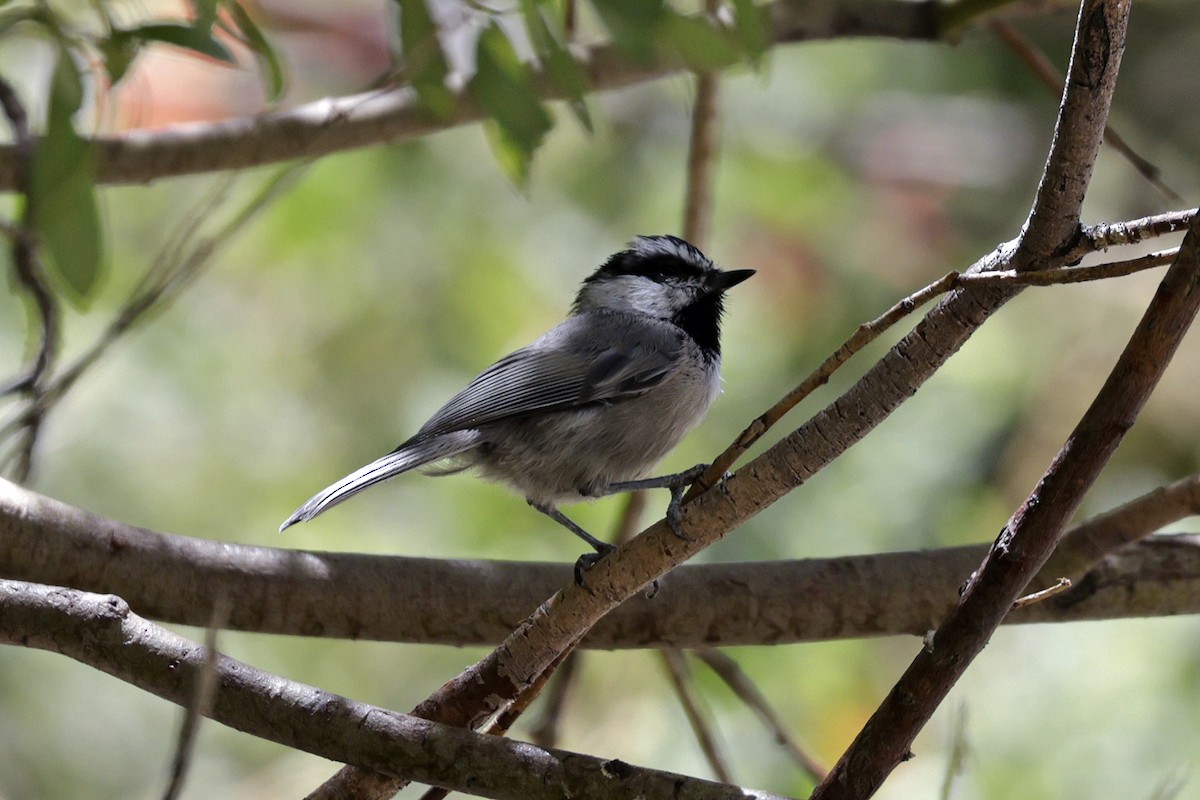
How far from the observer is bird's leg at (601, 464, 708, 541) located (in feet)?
5.49

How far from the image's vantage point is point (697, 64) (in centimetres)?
218

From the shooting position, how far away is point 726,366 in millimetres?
4184

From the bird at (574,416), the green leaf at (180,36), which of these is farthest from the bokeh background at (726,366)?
the green leaf at (180,36)

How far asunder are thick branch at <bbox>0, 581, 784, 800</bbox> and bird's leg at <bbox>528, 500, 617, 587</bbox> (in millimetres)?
291

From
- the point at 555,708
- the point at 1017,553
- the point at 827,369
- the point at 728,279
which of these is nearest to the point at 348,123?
the point at 728,279

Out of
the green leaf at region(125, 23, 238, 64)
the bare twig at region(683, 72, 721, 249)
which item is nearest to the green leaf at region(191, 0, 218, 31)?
the green leaf at region(125, 23, 238, 64)

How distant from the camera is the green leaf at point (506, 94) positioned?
83.9 inches

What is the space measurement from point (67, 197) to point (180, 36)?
0.34 m

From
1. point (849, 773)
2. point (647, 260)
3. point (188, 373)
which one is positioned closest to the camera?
point (849, 773)

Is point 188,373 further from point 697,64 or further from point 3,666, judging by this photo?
point 697,64

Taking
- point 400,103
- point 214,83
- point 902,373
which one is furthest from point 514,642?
point 214,83

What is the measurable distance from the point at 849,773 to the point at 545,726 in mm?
1536

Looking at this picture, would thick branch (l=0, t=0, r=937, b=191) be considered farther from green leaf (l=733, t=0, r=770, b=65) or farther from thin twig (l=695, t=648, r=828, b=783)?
thin twig (l=695, t=648, r=828, b=783)

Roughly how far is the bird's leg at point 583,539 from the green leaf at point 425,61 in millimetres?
920
